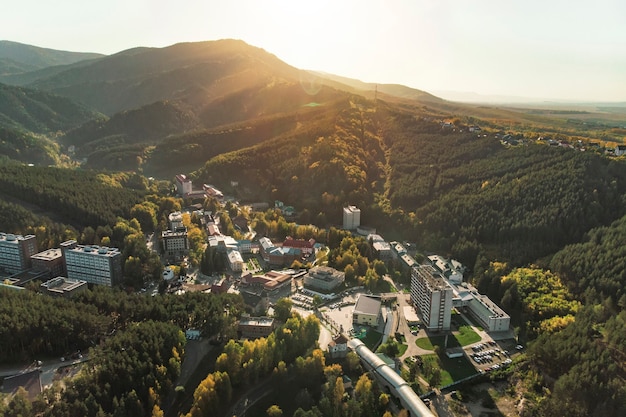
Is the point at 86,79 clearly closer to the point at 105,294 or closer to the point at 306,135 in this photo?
the point at 306,135

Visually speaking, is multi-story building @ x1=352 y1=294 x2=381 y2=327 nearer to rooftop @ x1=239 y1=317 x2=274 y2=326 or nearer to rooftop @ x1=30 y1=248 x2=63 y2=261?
rooftop @ x1=239 y1=317 x2=274 y2=326

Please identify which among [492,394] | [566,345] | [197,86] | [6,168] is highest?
[197,86]

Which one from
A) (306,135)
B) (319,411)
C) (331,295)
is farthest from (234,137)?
(319,411)

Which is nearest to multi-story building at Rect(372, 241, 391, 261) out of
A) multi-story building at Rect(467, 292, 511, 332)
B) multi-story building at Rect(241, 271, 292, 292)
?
multi-story building at Rect(467, 292, 511, 332)

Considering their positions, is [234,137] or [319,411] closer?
[319,411]

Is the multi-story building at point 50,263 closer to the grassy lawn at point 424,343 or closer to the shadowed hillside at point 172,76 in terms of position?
the grassy lawn at point 424,343

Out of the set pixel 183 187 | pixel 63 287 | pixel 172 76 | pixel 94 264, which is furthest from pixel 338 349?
pixel 172 76
